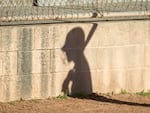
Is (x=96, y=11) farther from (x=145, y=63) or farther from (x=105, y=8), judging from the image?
(x=145, y=63)

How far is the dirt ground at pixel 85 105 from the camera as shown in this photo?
812 centimetres

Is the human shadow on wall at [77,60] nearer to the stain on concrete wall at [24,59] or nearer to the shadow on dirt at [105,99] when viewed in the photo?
the shadow on dirt at [105,99]

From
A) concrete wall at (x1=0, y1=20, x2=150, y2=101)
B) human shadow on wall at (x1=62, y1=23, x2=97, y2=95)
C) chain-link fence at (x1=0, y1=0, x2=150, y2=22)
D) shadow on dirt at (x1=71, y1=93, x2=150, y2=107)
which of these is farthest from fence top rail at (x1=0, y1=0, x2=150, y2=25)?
shadow on dirt at (x1=71, y1=93, x2=150, y2=107)

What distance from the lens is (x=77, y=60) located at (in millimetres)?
8820

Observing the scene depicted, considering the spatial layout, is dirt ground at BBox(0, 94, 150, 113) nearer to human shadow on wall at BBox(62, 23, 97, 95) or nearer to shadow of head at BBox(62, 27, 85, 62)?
human shadow on wall at BBox(62, 23, 97, 95)

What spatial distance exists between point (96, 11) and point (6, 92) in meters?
2.11

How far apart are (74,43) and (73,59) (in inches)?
10.4

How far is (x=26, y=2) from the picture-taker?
34.3ft

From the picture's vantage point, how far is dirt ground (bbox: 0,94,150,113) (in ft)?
26.7

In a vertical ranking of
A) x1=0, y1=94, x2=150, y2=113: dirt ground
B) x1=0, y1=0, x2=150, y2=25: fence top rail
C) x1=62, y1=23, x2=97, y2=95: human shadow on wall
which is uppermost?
x1=0, y1=0, x2=150, y2=25: fence top rail

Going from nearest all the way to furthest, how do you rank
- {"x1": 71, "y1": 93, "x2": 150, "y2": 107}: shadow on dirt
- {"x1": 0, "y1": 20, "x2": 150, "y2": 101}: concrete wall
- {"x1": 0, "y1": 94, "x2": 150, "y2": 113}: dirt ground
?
1. {"x1": 0, "y1": 94, "x2": 150, "y2": 113}: dirt ground
2. {"x1": 0, "y1": 20, "x2": 150, "y2": 101}: concrete wall
3. {"x1": 71, "y1": 93, "x2": 150, "y2": 107}: shadow on dirt

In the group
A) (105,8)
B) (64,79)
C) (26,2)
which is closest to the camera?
(64,79)

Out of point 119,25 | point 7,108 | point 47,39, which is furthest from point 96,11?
point 7,108

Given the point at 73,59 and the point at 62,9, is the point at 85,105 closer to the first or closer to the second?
the point at 73,59
